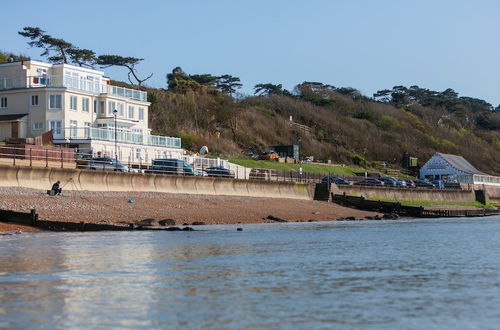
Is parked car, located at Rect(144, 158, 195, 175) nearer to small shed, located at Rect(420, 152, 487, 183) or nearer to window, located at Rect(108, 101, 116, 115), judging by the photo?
window, located at Rect(108, 101, 116, 115)

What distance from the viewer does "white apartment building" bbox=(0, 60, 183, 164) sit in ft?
237

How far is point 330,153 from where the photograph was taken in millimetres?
138875

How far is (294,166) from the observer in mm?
106875

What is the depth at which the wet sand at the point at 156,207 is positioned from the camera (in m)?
46.4

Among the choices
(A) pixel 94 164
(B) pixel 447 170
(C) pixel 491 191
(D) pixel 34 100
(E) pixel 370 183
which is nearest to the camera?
(A) pixel 94 164

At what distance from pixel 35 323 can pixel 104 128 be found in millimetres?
61755

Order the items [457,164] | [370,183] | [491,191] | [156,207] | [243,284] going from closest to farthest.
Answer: [243,284] < [156,207] < [370,183] < [491,191] < [457,164]

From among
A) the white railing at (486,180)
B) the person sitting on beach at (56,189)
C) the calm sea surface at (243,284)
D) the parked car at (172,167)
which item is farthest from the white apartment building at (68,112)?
the white railing at (486,180)

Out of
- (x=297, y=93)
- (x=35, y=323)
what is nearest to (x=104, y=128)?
(x=35, y=323)

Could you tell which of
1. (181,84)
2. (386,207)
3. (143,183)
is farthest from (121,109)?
(181,84)

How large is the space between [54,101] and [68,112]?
1.66 m

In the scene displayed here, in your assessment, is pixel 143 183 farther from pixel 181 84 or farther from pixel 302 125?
pixel 302 125

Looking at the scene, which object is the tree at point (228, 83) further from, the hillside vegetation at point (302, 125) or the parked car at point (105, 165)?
the parked car at point (105, 165)

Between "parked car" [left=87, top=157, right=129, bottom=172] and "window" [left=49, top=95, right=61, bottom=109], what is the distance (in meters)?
14.8
